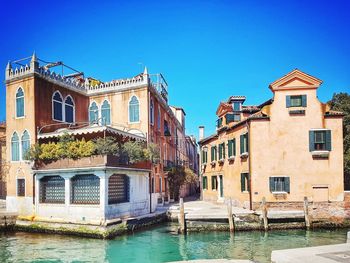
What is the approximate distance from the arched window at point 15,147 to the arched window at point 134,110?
7464mm

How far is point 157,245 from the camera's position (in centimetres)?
1470

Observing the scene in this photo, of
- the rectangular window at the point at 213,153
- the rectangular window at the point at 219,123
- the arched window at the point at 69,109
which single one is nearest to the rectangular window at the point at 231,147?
the rectangular window at the point at 219,123

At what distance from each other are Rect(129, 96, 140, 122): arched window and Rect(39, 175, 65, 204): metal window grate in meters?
6.83

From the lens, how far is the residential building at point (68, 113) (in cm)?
1992

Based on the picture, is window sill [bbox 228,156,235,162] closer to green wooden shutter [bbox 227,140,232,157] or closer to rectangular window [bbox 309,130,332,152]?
green wooden shutter [bbox 227,140,232,157]

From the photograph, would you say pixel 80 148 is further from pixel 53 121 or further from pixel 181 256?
pixel 181 256

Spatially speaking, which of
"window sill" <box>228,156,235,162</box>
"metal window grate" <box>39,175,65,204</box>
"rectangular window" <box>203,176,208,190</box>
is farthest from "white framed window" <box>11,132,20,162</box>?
"rectangular window" <box>203,176,208,190</box>

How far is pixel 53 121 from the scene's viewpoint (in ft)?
70.3

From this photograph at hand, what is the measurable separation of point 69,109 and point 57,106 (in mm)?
1265

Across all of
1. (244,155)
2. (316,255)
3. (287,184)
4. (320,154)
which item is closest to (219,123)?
(244,155)

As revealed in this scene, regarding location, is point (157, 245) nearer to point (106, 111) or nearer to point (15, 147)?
point (15, 147)

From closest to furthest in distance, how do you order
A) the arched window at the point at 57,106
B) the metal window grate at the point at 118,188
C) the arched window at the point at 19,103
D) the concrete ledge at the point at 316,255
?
the concrete ledge at the point at 316,255, the metal window grate at the point at 118,188, the arched window at the point at 19,103, the arched window at the point at 57,106

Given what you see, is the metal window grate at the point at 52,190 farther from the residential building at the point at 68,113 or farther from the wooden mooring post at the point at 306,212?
the wooden mooring post at the point at 306,212

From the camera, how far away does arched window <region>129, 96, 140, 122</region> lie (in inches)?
909
